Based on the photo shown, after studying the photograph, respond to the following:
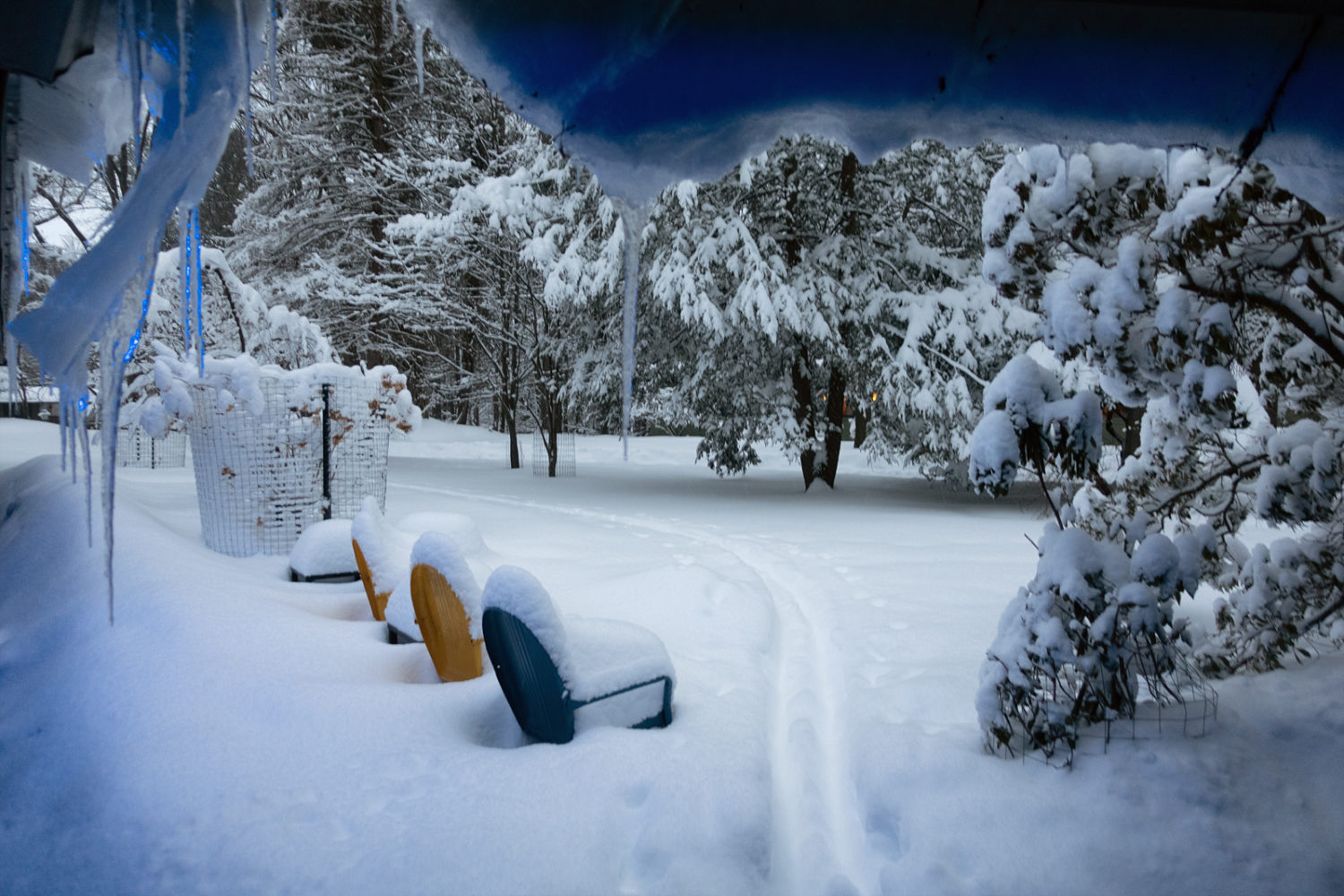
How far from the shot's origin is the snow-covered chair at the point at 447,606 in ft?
9.95

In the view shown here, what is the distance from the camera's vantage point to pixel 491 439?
63.3 feet

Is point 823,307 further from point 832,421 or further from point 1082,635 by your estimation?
point 1082,635

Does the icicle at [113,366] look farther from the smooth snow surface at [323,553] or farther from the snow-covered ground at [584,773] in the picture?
the smooth snow surface at [323,553]

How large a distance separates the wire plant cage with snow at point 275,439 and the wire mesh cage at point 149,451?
28.9 feet

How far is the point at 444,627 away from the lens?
309cm

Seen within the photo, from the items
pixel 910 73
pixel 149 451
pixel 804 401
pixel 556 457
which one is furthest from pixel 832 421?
pixel 149 451

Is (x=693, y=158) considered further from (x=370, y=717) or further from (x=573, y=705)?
(x=370, y=717)

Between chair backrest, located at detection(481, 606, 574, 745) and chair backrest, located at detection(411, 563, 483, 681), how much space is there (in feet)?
1.95

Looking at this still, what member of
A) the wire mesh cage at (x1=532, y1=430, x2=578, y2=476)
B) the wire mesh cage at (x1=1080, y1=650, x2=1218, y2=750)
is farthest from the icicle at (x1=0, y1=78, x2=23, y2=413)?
the wire mesh cage at (x1=532, y1=430, x2=578, y2=476)

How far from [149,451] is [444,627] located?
13.8 metres

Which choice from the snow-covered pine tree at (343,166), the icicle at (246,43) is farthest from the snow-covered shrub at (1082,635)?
the snow-covered pine tree at (343,166)

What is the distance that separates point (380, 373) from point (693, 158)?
14.6 feet

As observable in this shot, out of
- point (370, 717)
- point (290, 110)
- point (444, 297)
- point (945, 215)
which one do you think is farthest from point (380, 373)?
point (290, 110)

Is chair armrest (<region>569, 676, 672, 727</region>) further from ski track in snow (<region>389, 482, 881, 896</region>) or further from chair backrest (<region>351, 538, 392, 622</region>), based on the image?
chair backrest (<region>351, 538, 392, 622</region>)
